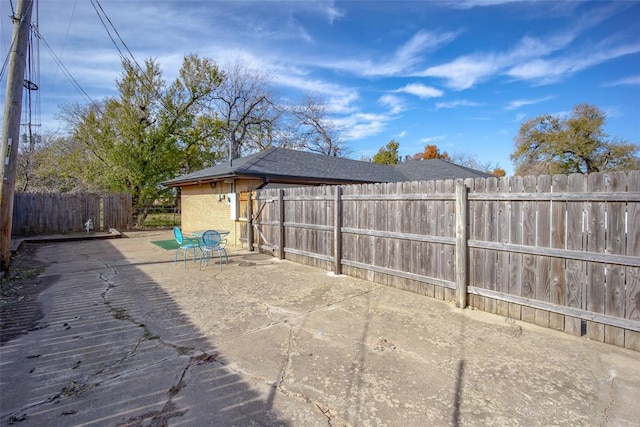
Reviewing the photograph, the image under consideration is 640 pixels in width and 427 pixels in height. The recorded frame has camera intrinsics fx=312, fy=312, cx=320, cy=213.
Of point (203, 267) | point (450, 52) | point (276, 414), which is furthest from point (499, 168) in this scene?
point (276, 414)

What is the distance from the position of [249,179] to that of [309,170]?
273cm

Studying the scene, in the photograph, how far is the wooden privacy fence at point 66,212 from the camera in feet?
45.0

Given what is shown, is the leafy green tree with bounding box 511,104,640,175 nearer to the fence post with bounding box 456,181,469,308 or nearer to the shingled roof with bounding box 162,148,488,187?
the shingled roof with bounding box 162,148,488,187

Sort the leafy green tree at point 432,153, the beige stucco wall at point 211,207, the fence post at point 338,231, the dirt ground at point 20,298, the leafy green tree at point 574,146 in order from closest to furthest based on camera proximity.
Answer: the dirt ground at point 20,298 < the fence post at point 338,231 < the beige stucco wall at point 211,207 < the leafy green tree at point 574,146 < the leafy green tree at point 432,153

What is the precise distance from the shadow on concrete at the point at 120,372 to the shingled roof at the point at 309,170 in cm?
614

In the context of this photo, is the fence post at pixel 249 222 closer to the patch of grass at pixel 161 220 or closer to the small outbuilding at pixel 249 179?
the small outbuilding at pixel 249 179

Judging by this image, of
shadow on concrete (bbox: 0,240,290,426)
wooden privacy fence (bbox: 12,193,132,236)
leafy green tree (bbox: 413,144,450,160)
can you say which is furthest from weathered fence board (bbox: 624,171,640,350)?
leafy green tree (bbox: 413,144,450,160)

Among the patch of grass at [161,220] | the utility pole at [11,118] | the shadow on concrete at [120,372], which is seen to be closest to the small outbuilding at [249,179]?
the utility pole at [11,118]

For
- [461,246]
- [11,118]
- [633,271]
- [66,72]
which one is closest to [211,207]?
[11,118]

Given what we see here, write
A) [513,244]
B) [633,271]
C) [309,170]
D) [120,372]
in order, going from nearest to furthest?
[120,372]
[633,271]
[513,244]
[309,170]

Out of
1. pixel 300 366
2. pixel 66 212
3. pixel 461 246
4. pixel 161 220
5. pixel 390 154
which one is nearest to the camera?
pixel 300 366

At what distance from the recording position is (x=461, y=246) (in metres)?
4.53

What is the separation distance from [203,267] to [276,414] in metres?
5.86

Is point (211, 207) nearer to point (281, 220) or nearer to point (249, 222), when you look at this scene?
point (249, 222)
